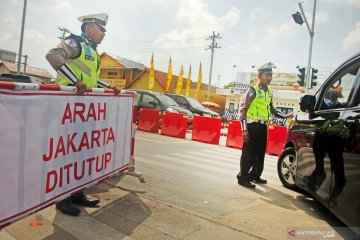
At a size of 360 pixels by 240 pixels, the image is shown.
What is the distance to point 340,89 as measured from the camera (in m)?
4.01

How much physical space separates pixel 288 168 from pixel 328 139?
199 centimetres

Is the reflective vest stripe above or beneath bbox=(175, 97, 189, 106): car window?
beneath

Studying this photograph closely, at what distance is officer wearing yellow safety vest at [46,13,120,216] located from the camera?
11.7 feet

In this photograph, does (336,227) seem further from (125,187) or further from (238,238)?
(125,187)

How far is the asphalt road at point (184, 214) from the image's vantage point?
10.7 ft

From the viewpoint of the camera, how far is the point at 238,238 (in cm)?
331

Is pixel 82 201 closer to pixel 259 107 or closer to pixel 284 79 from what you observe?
pixel 259 107

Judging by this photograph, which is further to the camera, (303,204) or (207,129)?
(207,129)

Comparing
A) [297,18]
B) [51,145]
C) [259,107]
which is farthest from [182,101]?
[51,145]

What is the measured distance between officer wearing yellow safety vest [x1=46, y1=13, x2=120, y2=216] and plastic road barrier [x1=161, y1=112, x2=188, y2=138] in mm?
8374

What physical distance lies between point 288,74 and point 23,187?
55567 millimetres

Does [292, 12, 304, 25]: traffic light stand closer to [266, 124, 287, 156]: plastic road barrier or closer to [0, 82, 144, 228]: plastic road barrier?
[266, 124, 287, 156]: plastic road barrier

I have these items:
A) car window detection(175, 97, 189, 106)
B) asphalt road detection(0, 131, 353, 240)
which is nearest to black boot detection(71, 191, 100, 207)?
asphalt road detection(0, 131, 353, 240)

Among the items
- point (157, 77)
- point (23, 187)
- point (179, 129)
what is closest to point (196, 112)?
point (179, 129)
